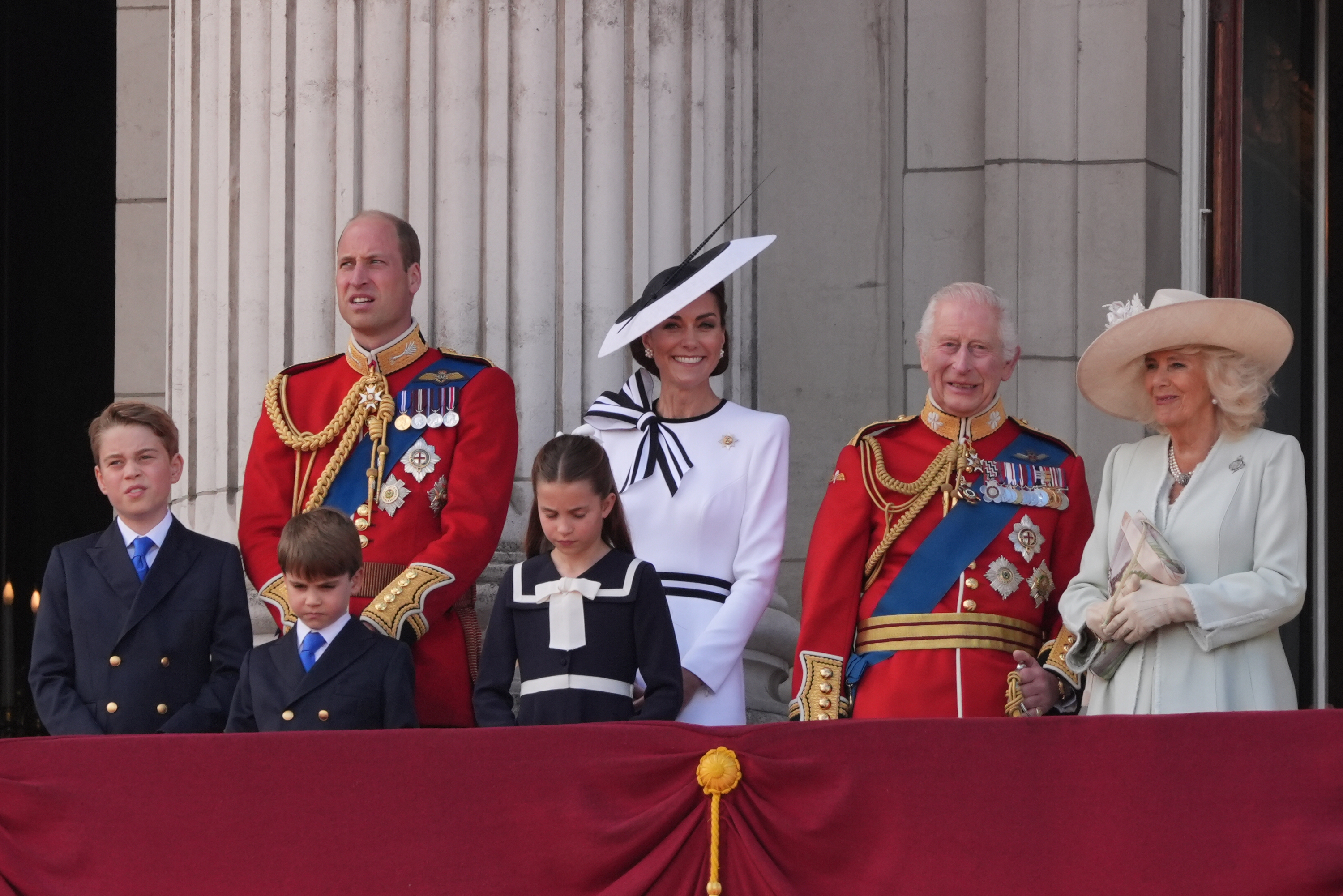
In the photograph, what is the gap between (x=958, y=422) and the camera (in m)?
4.87

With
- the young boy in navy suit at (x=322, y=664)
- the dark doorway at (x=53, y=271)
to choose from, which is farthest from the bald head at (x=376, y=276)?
the dark doorway at (x=53, y=271)

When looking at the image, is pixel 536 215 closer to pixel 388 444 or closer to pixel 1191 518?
pixel 388 444

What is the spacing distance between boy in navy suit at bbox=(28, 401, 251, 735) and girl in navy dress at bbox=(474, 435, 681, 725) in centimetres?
65

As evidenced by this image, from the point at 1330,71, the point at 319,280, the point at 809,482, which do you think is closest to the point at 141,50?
the point at 319,280

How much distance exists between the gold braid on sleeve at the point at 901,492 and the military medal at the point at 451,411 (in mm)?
966

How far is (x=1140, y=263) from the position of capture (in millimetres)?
6762

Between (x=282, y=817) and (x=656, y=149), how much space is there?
2.67m

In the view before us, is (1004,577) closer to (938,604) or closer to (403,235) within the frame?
(938,604)

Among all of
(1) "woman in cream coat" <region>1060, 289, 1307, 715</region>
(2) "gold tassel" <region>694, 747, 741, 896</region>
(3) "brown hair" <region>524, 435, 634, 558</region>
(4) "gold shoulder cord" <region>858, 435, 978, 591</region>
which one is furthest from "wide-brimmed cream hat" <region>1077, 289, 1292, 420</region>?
(2) "gold tassel" <region>694, 747, 741, 896</region>

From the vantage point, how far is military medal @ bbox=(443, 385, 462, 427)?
16.4 ft

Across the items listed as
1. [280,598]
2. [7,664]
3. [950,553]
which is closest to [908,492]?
[950,553]

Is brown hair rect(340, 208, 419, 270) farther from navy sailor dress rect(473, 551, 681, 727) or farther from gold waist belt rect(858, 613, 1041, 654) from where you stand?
gold waist belt rect(858, 613, 1041, 654)

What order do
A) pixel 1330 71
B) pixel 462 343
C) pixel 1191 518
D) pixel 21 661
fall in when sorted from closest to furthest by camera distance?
1. pixel 1191 518
2. pixel 462 343
3. pixel 1330 71
4. pixel 21 661

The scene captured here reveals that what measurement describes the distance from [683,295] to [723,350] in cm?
20
